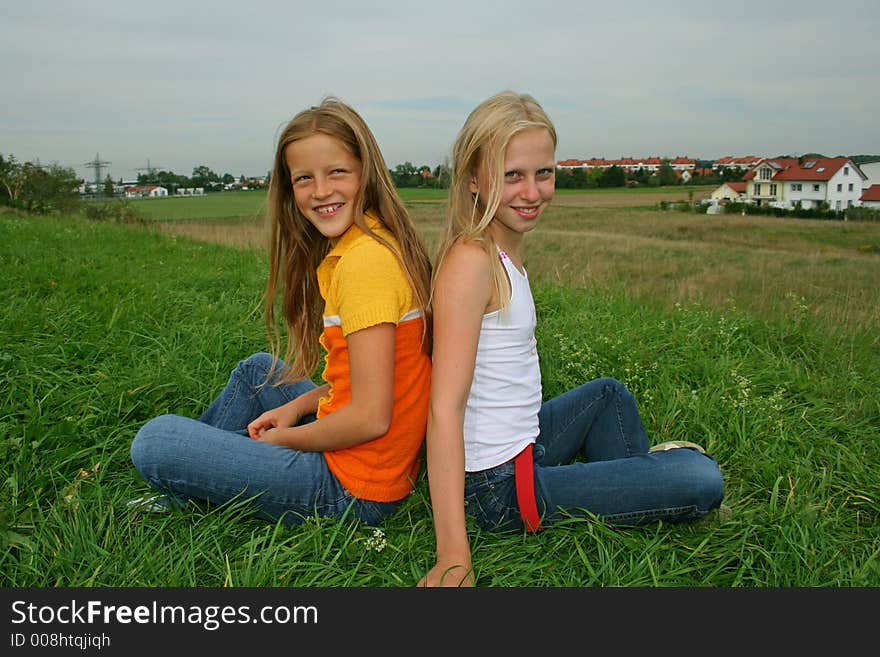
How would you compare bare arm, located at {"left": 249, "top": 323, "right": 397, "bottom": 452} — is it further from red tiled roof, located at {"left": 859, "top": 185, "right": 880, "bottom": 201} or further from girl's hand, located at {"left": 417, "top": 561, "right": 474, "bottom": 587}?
red tiled roof, located at {"left": 859, "top": 185, "right": 880, "bottom": 201}

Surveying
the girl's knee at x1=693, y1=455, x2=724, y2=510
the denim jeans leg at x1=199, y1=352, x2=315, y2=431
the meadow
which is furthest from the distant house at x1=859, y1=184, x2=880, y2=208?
→ the denim jeans leg at x1=199, y1=352, x2=315, y2=431

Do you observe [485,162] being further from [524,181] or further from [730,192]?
[730,192]

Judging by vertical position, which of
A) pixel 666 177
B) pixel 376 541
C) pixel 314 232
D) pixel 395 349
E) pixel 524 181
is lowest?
pixel 376 541

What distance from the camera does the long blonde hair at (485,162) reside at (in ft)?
5.90

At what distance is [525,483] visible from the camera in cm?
190

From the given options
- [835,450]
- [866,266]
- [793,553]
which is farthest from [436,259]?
[866,266]

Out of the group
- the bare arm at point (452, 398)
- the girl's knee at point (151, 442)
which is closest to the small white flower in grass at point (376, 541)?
the bare arm at point (452, 398)

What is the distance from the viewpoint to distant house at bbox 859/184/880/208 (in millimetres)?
16688

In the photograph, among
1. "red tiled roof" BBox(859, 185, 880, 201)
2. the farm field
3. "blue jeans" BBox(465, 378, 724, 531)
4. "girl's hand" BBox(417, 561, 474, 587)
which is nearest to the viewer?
"girl's hand" BBox(417, 561, 474, 587)

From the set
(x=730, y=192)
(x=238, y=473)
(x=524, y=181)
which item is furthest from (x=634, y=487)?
(x=730, y=192)

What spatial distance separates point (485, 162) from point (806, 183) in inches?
1135

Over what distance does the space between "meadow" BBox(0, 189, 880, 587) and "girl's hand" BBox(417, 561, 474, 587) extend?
121mm

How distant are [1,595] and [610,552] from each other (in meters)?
1.61

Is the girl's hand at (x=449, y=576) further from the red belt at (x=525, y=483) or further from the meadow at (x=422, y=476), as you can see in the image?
the red belt at (x=525, y=483)
